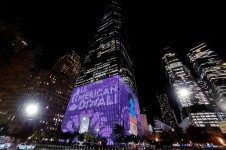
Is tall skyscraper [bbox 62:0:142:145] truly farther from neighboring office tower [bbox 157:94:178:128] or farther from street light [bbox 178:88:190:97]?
neighboring office tower [bbox 157:94:178:128]

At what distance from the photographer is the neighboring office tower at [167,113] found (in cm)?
16112

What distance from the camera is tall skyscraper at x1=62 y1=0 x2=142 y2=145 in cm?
4225

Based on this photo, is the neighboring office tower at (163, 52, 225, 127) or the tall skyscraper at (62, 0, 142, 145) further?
the neighboring office tower at (163, 52, 225, 127)

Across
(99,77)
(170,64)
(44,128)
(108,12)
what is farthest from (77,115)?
(170,64)

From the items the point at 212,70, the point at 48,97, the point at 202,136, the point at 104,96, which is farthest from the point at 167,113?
the point at 48,97

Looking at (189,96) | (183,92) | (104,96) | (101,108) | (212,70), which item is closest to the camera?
(101,108)

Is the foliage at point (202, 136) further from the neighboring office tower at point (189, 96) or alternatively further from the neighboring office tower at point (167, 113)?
the neighboring office tower at point (167, 113)

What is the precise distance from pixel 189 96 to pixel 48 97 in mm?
→ 146411

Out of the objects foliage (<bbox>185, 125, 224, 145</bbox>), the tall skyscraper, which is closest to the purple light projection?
the tall skyscraper

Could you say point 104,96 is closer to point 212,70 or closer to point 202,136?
point 202,136

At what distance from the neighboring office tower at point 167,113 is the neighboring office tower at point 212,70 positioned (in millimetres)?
72375

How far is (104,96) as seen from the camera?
157ft

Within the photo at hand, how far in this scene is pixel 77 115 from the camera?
5022 centimetres

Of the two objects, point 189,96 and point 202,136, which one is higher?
point 189,96
